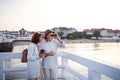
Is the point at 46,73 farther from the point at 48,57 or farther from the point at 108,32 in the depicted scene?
the point at 108,32

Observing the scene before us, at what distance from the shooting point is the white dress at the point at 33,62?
3.93 m

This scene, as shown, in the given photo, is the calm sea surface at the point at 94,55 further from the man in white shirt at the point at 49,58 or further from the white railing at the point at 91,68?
the man in white shirt at the point at 49,58

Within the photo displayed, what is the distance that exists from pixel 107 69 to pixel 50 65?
1452 millimetres

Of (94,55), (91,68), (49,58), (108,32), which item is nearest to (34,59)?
(49,58)

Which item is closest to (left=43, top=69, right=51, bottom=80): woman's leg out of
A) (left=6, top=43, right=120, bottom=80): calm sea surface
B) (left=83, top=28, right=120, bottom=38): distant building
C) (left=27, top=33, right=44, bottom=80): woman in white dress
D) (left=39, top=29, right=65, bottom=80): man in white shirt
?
(left=39, top=29, right=65, bottom=80): man in white shirt

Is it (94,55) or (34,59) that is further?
(94,55)

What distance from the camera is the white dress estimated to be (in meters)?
3.93

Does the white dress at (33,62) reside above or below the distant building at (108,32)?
above

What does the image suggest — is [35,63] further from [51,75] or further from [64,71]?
[64,71]

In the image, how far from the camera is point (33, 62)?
3965 mm

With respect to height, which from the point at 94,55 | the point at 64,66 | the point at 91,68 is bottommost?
the point at 94,55

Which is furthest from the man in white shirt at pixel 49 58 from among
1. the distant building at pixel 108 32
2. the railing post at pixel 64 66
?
the distant building at pixel 108 32

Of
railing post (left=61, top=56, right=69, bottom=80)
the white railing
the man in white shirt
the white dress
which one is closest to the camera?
the white railing

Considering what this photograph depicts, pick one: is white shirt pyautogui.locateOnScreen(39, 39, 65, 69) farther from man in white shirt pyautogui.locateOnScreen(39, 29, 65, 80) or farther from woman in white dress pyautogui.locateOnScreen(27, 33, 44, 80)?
woman in white dress pyautogui.locateOnScreen(27, 33, 44, 80)
